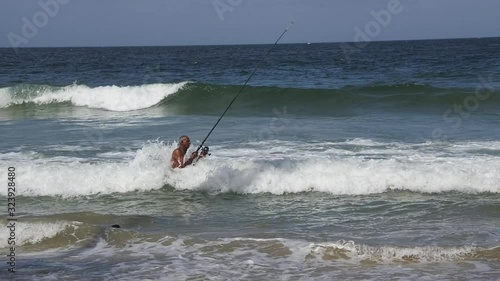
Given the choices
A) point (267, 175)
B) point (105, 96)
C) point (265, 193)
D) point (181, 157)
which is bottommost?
point (265, 193)

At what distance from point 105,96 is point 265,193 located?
16.1 m

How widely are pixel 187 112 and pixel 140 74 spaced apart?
17324 millimetres

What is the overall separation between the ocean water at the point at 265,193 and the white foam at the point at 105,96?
2457 mm

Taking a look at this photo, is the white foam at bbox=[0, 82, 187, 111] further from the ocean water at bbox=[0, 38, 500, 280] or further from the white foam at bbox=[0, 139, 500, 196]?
the white foam at bbox=[0, 139, 500, 196]

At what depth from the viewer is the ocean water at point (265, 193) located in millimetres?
7500

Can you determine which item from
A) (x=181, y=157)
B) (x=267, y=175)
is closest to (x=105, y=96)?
(x=181, y=157)

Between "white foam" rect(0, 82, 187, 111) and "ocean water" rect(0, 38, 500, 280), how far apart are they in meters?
2.46

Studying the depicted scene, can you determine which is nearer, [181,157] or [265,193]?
[265,193]

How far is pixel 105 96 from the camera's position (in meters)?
26.5

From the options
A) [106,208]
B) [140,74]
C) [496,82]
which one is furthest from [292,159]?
[140,74]

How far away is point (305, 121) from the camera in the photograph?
1983 cm

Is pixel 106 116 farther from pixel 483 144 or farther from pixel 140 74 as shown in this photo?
pixel 140 74

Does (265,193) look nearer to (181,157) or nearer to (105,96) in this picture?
(181,157)

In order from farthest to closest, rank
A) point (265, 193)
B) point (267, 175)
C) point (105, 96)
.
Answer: point (105, 96) → point (267, 175) → point (265, 193)
